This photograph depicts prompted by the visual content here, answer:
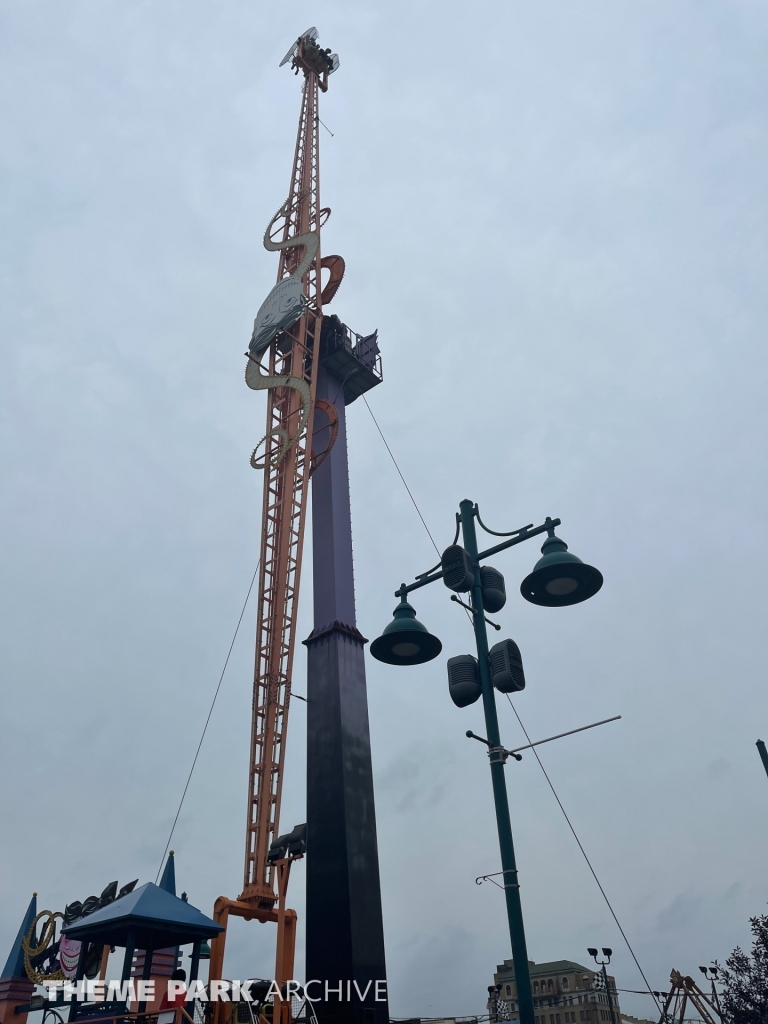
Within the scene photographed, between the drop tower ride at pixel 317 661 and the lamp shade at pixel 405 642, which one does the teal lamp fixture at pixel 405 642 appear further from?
the drop tower ride at pixel 317 661

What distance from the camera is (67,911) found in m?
29.7

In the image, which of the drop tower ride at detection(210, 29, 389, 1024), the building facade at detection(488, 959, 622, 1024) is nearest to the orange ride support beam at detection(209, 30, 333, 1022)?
the drop tower ride at detection(210, 29, 389, 1024)

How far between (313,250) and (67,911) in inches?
1301

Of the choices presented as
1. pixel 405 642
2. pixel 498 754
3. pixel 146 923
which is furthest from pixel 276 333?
pixel 498 754

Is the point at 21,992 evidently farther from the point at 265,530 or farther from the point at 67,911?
the point at 265,530

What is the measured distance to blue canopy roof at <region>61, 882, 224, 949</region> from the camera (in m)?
20.5

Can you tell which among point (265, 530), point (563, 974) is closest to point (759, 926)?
point (265, 530)

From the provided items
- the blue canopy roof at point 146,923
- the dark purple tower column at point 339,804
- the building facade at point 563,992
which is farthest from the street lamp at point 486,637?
the building facade at point 563,992

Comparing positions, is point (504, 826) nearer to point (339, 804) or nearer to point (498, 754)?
point (498, 754)

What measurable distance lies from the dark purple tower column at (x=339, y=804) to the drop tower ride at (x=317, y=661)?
2.0 inches

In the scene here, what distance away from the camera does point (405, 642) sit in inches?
531

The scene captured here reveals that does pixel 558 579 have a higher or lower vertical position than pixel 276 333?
lower

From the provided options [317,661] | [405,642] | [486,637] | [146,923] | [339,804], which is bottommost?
[146,923]

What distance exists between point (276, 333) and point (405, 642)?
3027 cm
